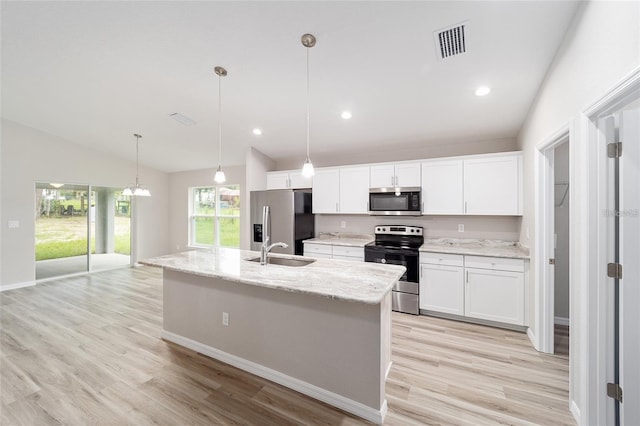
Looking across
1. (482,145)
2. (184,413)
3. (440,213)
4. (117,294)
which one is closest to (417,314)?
(440,213)

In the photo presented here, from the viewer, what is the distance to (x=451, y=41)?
2150 mm

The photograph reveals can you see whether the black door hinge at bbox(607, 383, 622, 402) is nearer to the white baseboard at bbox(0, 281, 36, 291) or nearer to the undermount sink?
the undermount sink

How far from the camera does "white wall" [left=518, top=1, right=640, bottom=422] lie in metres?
1.33

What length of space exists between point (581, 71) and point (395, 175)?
7.62 feet

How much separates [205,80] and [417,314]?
3.93m

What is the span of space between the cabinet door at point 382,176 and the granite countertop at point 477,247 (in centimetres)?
109

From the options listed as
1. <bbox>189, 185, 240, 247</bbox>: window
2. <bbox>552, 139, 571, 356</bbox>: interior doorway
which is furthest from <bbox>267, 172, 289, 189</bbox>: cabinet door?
<bbox>552, 139, 571, 356</bbox>: interior doorway

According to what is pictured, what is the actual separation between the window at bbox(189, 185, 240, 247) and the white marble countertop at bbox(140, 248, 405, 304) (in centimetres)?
354

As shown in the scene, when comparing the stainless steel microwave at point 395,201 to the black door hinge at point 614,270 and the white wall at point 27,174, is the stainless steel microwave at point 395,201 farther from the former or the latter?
the white wall at point 27,174

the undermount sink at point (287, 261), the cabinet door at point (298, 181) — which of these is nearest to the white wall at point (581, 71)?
the undermount sink at point (287, 261)

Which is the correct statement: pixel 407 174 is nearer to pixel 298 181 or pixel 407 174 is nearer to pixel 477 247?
pixel 477 247

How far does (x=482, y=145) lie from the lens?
3.80 meters

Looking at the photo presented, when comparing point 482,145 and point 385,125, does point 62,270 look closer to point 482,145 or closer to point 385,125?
point 385,125

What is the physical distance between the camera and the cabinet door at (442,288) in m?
3.30
